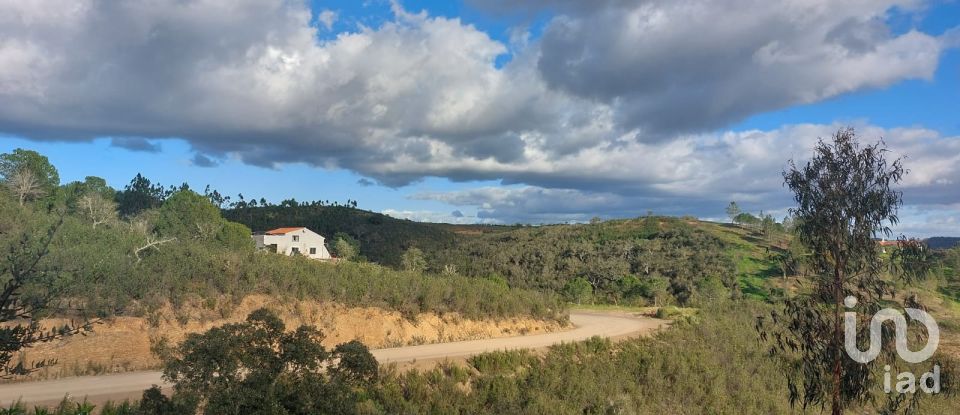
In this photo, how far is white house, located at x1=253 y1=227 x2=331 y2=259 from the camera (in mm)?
72750

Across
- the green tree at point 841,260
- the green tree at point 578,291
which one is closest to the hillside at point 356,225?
the green tree at point 578,291

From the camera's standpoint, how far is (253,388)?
359 inches

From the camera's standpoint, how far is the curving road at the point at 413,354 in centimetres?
1411

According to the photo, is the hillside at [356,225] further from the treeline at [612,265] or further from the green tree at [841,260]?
the green tree at [841,260]

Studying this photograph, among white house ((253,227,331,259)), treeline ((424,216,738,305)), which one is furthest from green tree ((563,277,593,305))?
white house ((253,227,331,259))

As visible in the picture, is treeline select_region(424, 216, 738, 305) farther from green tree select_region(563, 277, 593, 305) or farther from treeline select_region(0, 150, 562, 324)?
treeline select_region(0, 150, 562, 324)

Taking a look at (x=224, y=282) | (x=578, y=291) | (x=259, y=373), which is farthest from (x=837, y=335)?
(x=578, y=291)

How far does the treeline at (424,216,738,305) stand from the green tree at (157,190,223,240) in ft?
75.5

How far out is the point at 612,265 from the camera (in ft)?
194

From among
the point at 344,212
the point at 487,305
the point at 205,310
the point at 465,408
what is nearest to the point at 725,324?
the point at 487,305

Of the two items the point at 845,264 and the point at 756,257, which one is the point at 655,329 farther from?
the point at 756,257

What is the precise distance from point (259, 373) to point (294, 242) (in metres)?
67.8

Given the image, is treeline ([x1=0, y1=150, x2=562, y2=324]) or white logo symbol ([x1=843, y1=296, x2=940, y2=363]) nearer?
white logo symbol ([x1=843, y1=296, x2=940, y2=363])

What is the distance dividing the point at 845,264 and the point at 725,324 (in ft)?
74.2
